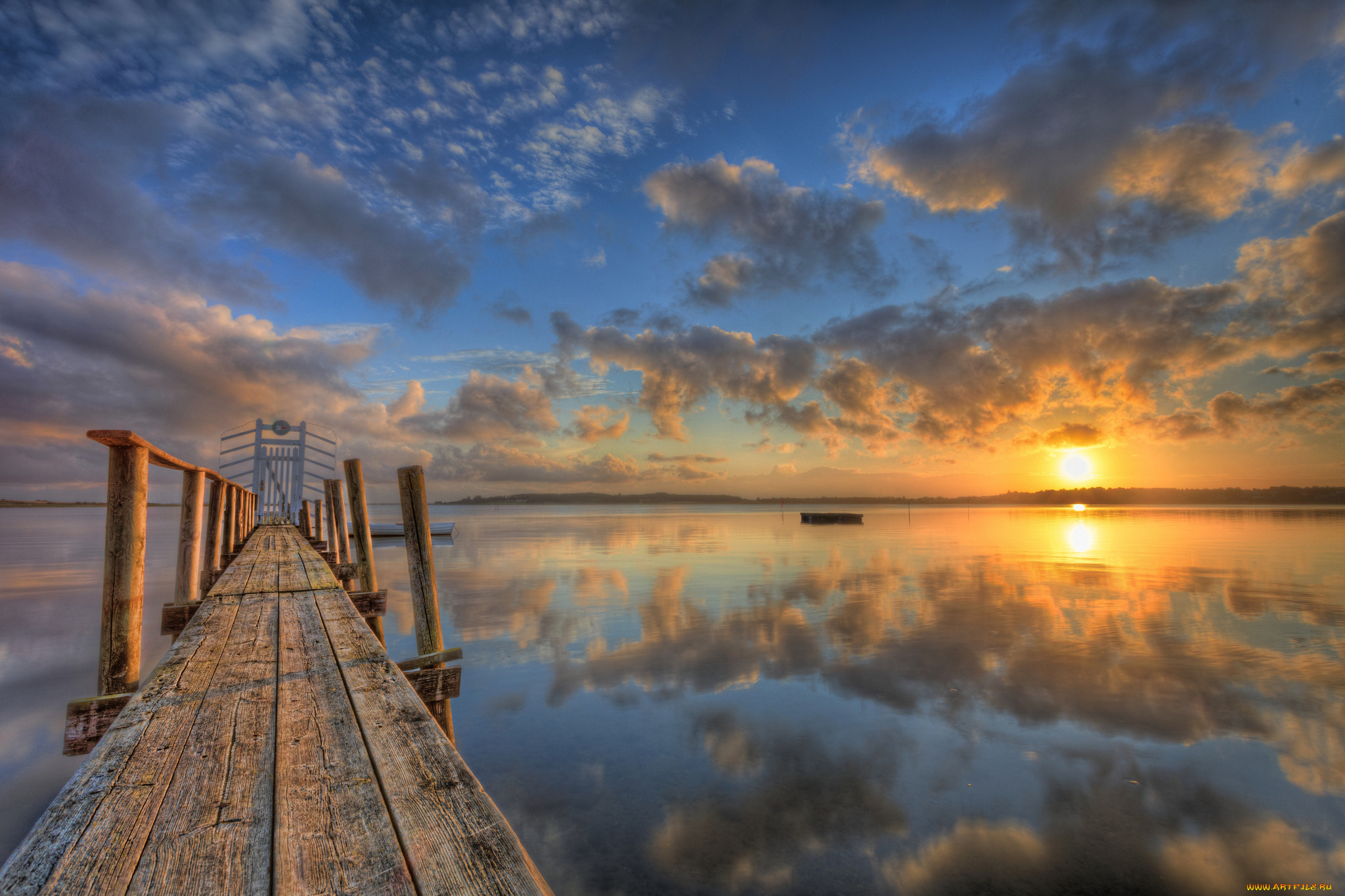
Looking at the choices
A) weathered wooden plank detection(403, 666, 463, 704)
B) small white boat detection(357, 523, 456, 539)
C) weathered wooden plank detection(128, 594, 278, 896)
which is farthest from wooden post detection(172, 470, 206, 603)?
small white boat detection(357, 523, 456, 539)

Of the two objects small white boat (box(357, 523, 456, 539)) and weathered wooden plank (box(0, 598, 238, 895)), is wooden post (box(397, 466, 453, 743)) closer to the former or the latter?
weathered wooden plank (box(0, 598, 238, 895))

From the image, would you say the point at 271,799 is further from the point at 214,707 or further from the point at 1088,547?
the point at 1088,547

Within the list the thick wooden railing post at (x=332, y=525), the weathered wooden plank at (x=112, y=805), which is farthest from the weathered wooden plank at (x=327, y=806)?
the thick wooden railing post at (x=332, y=525)

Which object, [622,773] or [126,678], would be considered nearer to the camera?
[126,678]

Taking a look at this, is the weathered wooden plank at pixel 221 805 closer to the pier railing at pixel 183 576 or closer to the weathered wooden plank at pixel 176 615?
the pier railing at pixel 183 576

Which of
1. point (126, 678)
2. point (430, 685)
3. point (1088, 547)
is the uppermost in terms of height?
point (126, 678)

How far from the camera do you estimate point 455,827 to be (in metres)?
1.64

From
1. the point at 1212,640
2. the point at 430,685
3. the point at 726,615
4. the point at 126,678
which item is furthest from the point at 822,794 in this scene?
the point at 1212,640

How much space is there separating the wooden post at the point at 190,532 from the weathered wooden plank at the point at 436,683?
4014 millimetres

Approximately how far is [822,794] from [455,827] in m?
5.16

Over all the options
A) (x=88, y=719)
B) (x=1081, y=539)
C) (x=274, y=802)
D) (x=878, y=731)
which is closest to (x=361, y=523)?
(x=88, y=719)

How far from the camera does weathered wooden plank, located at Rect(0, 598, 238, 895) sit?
1464mm

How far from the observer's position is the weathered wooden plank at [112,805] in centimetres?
146

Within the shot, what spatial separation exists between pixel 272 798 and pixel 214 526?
8635 mm
